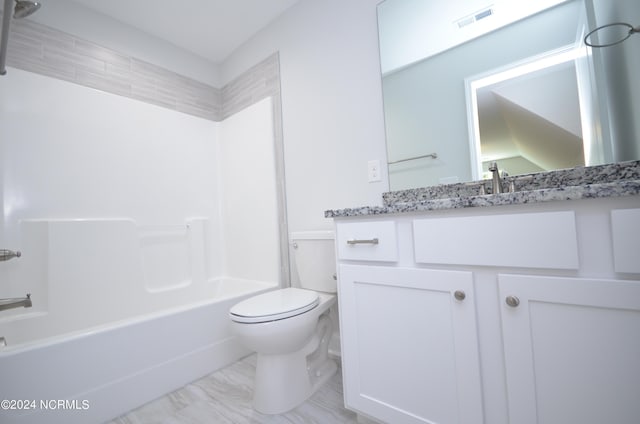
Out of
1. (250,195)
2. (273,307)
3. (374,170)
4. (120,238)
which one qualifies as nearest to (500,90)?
(374,170)

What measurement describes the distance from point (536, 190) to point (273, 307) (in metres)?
1.02

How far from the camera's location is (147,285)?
1.92m

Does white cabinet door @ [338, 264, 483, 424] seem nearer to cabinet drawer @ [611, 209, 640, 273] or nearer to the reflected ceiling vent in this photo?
cabinet drawer @ [611, 209, 640, 273]

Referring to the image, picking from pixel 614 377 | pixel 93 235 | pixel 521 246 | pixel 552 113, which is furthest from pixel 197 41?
pixel 614 377

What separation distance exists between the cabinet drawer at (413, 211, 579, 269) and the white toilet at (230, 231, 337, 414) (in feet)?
2.02

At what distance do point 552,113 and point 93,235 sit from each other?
244 cm

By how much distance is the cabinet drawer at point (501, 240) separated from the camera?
2.09 feet

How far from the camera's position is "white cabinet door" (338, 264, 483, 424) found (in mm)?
764

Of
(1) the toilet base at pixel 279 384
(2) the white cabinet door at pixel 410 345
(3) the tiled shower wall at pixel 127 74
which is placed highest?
(3) the tiled shower wall at pixel 127 74

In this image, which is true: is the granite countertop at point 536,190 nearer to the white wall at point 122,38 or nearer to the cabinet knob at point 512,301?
the cabinet knob at point 512,301

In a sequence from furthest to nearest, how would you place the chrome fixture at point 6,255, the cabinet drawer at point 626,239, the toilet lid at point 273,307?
the chrome fixture at point 6,255, the toilet lid at point 273,307, the cabinet drawer at point 626,239

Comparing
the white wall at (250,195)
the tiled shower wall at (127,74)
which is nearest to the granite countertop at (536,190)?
the white wall at (250,195)

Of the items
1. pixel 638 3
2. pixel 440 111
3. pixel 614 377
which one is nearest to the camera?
pixel 614 377

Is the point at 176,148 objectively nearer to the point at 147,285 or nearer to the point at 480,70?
the point at 147,285
